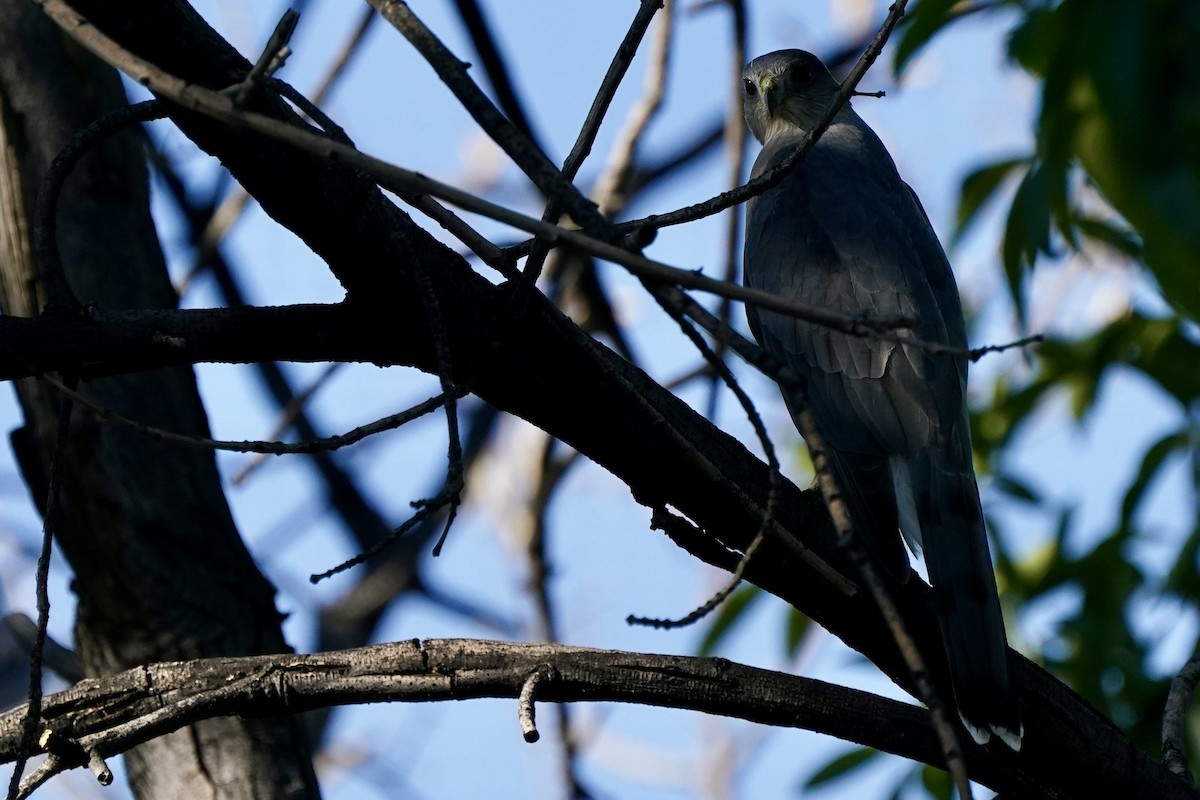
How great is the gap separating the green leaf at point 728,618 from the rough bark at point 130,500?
2.54 m

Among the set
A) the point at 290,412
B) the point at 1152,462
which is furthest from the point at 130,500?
the point at 1152,462

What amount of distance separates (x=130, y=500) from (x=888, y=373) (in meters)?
2.21

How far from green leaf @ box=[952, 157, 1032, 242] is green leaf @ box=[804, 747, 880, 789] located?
212cm

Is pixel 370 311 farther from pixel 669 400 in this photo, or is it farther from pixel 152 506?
pixel 152 506

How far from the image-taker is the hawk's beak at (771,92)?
5434 mm

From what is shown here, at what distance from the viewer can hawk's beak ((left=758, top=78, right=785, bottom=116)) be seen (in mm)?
5434

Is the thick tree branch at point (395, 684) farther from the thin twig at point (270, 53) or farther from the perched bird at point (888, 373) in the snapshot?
the thin twig at point (270, 53)

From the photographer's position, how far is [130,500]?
3461mm

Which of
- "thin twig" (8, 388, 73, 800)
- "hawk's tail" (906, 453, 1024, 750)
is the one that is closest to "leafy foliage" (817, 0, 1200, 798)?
"hawk's tail" (906, 453, 1024, 750)

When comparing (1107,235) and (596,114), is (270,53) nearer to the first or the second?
(596,114)

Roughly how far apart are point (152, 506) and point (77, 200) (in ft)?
3.30

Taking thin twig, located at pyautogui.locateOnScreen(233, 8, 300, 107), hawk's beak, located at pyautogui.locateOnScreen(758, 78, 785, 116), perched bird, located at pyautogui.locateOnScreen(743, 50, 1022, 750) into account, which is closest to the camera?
thin twig, located at pyautogui.locateOnScreen(233, 8, 300, 107)

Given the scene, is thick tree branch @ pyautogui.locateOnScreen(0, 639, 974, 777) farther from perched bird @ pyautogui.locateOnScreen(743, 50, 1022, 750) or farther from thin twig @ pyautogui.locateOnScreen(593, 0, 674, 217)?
thin twig @ pyautogui.locateOnScreen(593, 0, 674, 217)

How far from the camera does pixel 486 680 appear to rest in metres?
2.40
